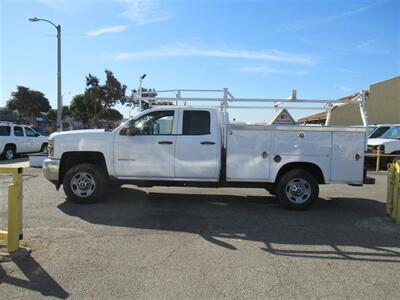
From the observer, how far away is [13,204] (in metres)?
5.43

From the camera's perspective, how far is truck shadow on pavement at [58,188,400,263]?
6007mm

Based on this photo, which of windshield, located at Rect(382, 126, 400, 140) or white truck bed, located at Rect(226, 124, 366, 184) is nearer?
white truck bed, located at Rect(226, 124, 366, 184)

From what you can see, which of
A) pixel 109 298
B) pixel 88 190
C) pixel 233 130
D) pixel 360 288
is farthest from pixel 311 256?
pixel 88 190

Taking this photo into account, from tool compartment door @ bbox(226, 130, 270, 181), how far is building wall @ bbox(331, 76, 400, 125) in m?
18.7

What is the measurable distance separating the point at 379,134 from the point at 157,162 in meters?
14.1

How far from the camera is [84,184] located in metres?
8.55

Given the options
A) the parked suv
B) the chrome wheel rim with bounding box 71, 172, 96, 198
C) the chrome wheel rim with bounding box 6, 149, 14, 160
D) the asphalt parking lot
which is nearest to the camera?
the asphalt parking lot

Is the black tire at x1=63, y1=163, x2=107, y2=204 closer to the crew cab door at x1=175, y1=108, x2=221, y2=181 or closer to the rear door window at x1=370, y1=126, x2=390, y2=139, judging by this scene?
the crew cab door at x1=175, y1=108, x2=221, y2=181

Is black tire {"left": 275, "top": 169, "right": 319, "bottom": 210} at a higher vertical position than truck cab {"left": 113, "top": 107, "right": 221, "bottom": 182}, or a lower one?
lower

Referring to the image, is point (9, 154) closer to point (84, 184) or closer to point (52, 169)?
point (52, 169)

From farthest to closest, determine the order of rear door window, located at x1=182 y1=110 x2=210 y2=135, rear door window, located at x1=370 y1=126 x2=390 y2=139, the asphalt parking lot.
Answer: rear door window, located at x1=370 y1=126 x2=390 y2=139
rear door window, located at x1=182 y1=110 x2=210 y2=135
the asphalt parking lot

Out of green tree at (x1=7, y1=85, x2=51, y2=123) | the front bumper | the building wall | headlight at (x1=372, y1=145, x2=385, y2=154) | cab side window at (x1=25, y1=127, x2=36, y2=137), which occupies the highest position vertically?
green tree at (x1=7, y1=85, x2=51, y2=123)

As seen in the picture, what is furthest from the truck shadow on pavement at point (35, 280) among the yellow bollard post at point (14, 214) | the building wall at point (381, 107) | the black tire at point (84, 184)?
the building wall at point (381, 107)

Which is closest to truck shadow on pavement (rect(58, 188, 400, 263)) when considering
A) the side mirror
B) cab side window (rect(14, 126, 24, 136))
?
the side mirror
